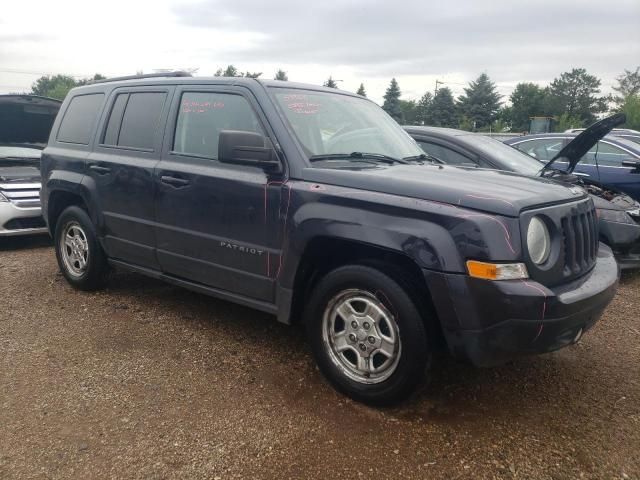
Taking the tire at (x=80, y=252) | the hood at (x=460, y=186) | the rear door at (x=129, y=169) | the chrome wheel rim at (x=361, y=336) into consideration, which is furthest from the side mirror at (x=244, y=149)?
the tire at (x=80, y=252)

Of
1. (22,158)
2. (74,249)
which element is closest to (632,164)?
(74,249)

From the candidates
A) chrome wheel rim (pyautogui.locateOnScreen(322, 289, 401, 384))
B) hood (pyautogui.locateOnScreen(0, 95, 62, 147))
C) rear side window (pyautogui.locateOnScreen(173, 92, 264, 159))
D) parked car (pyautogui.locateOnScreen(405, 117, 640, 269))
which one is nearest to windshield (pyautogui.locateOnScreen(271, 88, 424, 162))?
rear side window (pyautogui.locateOnScreen(173, 92, 264, 159))

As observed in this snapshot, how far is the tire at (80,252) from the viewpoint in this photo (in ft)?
16.3

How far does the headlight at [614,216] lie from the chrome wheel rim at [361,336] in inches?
147

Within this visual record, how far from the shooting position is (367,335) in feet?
10.3

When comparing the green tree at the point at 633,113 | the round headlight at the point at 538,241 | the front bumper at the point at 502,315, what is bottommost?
the front bumper at the point at 502,315

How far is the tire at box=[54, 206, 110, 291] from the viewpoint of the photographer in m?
4.97

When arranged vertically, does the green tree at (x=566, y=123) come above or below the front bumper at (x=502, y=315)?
above

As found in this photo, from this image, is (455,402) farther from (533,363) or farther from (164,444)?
(164,444)

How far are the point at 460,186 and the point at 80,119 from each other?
380 centimetres

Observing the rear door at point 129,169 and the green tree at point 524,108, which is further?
the green tree at point 524,108

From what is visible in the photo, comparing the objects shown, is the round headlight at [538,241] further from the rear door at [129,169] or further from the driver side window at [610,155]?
the driver side window at [610,155]

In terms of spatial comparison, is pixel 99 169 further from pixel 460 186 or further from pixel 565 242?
pixel 565 242

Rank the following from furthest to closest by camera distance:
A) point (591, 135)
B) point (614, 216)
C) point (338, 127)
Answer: point (614, 216) → point (591, 135) → point (338, 127)
